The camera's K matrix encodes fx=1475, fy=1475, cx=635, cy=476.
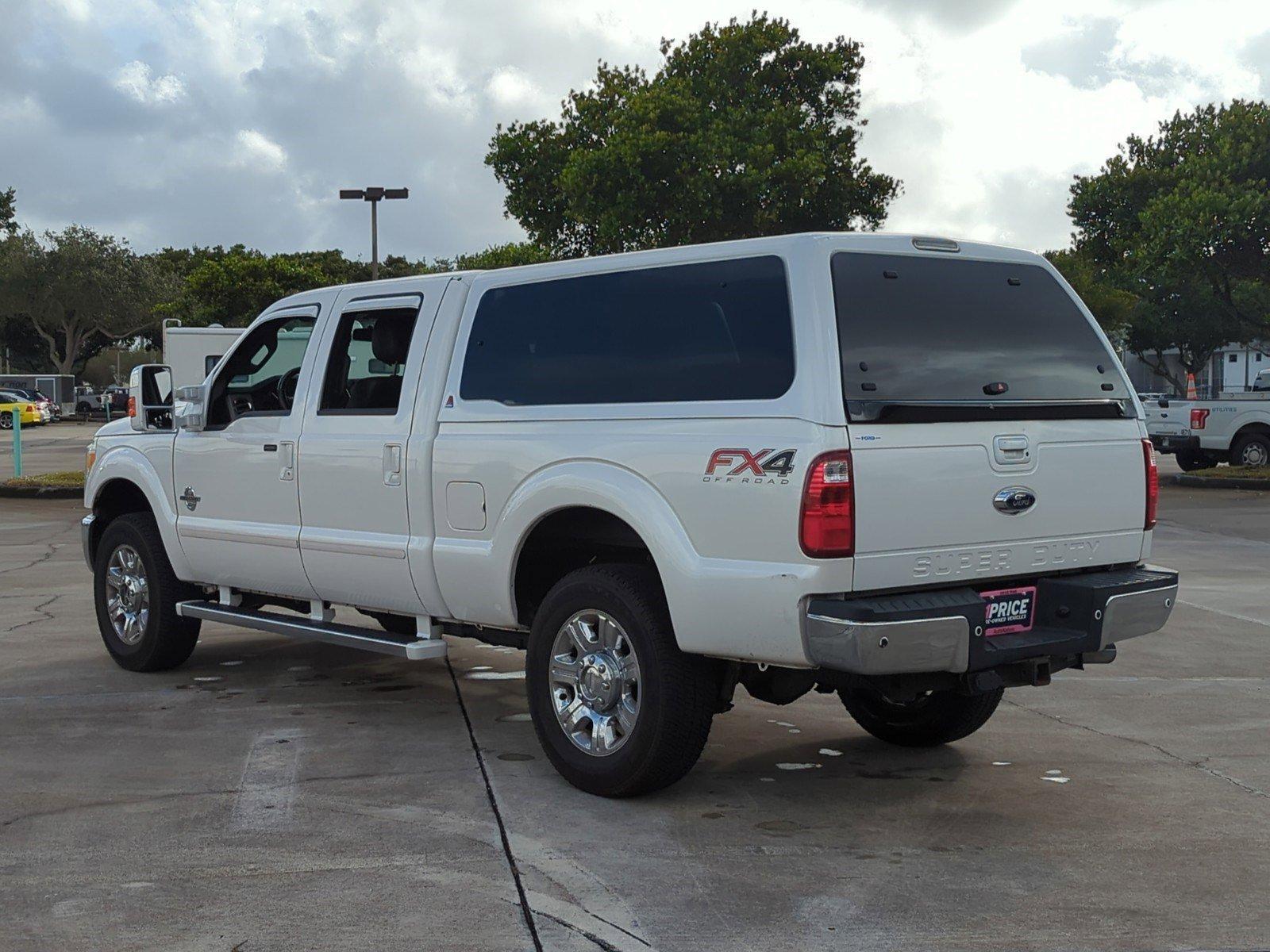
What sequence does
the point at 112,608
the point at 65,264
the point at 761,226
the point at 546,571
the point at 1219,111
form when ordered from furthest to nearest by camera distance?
the point at 65,264
the point at 761,226
the point at 1219,111
the point at 112,608
the point at 546,571

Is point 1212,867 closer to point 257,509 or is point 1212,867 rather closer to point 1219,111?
point 257,509

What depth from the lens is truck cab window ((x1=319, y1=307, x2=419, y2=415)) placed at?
6.87 m

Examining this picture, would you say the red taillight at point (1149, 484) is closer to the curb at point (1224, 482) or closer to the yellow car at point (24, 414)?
the curb at point (1224, 482)

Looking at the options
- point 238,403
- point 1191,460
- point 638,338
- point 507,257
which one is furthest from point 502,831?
point 507,257

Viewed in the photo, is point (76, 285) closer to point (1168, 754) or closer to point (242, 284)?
point (242, 284)

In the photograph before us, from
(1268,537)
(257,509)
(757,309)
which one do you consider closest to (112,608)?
(257,509)

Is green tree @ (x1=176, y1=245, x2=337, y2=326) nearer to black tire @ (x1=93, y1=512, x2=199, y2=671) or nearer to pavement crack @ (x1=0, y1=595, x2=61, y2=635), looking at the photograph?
pavement crack @ (x1=0, y1=595, x2=61, y2=635)

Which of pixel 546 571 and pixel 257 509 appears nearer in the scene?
pixel 546 571

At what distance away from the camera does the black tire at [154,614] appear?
817cm

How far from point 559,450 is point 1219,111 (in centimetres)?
2565

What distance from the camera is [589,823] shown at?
543cm

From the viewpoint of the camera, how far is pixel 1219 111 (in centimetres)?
2788

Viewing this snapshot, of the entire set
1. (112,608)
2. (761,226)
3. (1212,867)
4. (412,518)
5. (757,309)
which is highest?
(761,226)

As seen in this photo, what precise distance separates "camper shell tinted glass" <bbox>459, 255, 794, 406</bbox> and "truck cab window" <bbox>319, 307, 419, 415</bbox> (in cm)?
51
